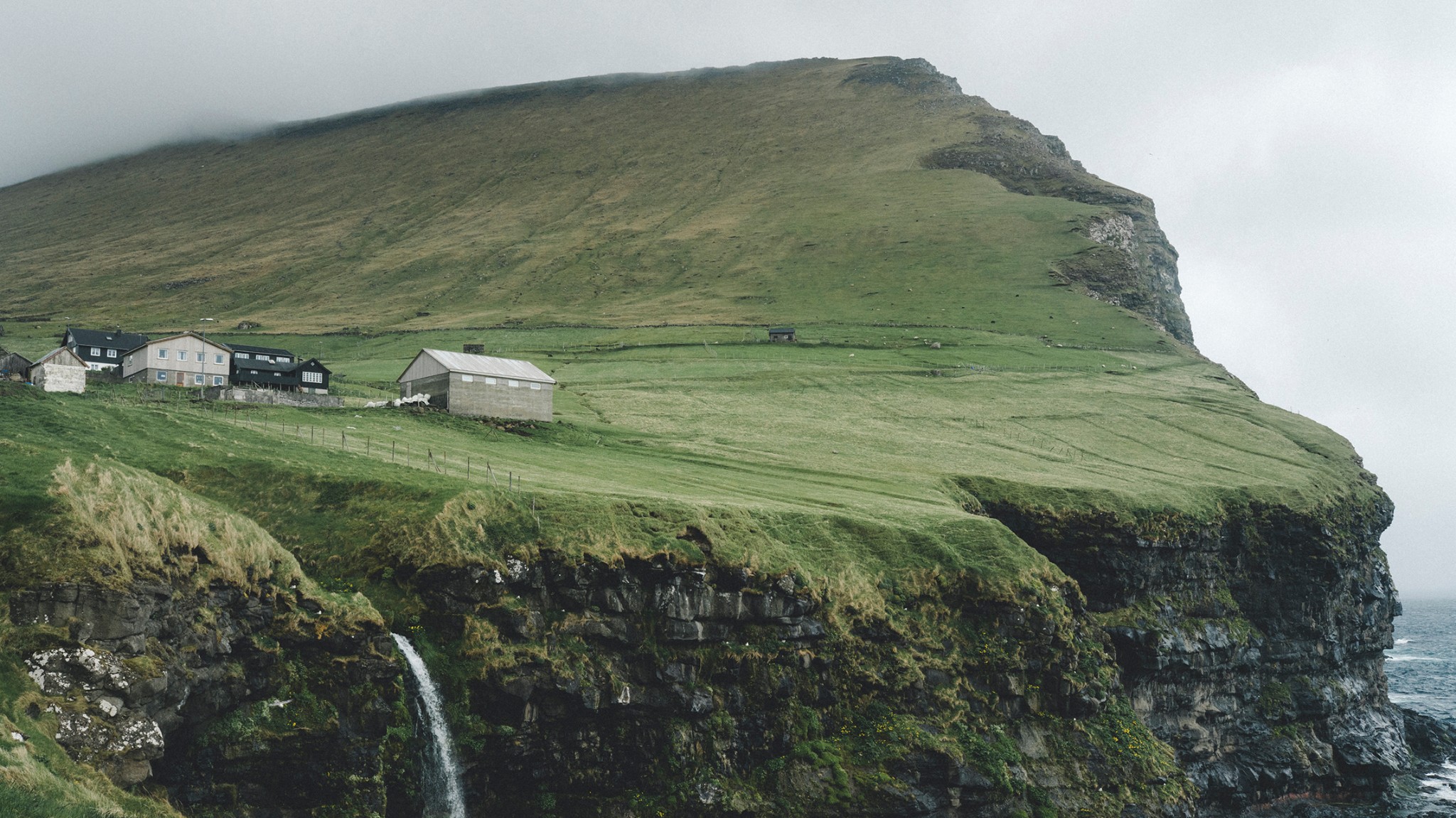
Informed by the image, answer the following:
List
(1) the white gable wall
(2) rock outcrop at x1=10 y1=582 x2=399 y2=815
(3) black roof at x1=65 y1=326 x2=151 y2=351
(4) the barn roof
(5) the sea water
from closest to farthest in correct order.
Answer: (2) rock outcrop at x1=10 y1=582 x2=399 y2=815 < (5) the sea water < (4) the barn roof < (1) the white gable wall < (3) black roof at x1=65 y1=326 x2=151 y2=351

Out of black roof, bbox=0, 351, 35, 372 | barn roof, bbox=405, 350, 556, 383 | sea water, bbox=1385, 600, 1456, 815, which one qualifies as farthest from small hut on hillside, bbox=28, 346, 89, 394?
sea water, bbox=1385, 600, 1456, 815

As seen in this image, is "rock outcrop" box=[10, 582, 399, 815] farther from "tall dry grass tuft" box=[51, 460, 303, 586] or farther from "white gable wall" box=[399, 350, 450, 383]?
"white gable wall" box=[399, 350, 450, 383]

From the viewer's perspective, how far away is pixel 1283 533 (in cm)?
9231

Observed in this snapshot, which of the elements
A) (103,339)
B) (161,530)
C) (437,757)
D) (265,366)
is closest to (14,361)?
(265,366)

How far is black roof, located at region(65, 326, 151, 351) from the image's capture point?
130875 millimetres

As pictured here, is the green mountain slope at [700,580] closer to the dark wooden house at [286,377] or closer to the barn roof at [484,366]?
the barn roof at [484,366]

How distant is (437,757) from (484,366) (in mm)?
59715

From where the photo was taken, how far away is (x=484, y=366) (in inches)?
3981

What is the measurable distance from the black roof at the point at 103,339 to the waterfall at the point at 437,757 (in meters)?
109

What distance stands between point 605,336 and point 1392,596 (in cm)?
12417

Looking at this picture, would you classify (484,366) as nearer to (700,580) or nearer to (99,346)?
(700,580)

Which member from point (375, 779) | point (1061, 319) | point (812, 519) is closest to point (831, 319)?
point (1061, 319)

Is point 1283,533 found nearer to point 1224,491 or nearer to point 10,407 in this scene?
point 1224,491

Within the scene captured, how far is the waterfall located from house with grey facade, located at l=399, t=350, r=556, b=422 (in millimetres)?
53227
